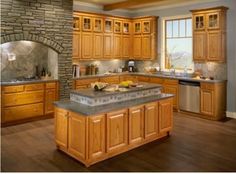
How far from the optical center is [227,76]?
6.62 metres

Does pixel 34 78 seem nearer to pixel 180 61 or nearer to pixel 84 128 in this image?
pixel 84 128

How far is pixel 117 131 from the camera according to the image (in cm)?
409

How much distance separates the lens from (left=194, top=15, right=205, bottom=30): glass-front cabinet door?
6695mm

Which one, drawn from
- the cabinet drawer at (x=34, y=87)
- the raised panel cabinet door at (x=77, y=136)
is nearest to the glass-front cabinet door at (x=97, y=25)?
the cabinet drawer at (x=34, y=87)

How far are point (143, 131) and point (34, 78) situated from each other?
3420mm

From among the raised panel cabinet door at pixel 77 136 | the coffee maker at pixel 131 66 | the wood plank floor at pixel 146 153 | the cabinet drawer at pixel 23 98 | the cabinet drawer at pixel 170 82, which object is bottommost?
the wood plank floor at pixel 146 153

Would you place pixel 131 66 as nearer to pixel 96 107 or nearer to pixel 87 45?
pixel 87 45

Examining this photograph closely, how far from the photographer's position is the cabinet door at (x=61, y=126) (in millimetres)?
4078

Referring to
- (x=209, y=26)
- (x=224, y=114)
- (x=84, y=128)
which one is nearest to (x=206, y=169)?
(x=84, y=128)

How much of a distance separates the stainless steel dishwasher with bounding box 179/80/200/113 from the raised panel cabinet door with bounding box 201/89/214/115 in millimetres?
141

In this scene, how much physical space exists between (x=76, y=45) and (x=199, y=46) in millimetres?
3337

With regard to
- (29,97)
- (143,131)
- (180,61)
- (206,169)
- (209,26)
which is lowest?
(206,169)

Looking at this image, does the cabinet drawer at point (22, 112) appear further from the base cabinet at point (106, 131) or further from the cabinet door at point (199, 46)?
the cabinet door at point (199, 46)

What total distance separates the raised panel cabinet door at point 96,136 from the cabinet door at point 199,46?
159 inches
